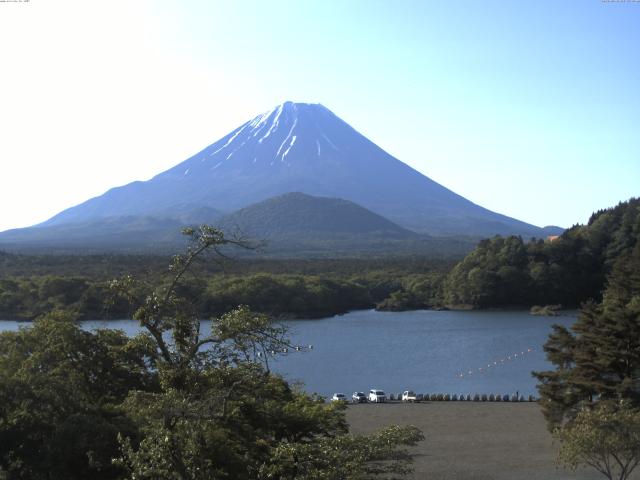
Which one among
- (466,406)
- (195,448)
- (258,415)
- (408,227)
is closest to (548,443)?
(466,406)

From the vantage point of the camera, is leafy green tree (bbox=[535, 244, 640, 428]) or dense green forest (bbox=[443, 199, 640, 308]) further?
dense green forest (bbox=[443, 199, 640, 308])

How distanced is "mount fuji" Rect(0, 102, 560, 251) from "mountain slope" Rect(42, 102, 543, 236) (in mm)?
124

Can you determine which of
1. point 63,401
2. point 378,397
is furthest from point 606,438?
point 378,397

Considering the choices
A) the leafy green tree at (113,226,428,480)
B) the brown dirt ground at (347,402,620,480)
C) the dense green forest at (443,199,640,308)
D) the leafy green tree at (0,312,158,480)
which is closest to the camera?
the leafy green tree at (113,226,428,480)

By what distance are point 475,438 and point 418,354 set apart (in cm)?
1154

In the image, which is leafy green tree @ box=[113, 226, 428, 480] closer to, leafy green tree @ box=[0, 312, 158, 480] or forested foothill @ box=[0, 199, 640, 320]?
leafy green tree @ box=[0, 312, 158, 480]

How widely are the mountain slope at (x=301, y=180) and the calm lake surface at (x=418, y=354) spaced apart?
5766 cm

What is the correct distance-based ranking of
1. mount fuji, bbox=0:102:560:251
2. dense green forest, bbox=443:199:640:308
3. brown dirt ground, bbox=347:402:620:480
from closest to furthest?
brown dirt ground, bbox=347:402:620:480 < dense green forest, bbox=443:199:640:308 < mount fuji, bbox=0:102:560:251

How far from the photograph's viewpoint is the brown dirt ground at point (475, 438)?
10.7 m

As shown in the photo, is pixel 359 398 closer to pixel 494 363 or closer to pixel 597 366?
pixel 597 366

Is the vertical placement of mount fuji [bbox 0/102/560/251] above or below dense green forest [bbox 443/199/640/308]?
above

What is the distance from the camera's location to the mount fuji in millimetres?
95000

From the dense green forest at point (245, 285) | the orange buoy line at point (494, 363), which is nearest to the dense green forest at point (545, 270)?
the dense green forest at point (245, 285)

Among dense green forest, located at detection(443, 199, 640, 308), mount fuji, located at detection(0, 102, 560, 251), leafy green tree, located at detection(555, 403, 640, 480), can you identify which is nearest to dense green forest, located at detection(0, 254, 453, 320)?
dense green forest, located at detection(443, 199, 640, 308)
